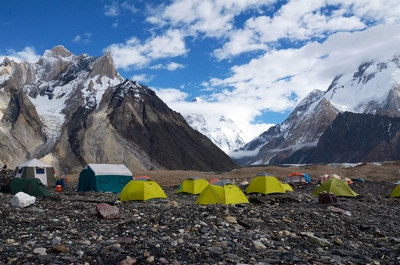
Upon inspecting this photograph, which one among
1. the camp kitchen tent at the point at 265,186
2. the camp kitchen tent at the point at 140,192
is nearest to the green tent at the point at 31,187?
the camp kitchen tent at the point at 140,192

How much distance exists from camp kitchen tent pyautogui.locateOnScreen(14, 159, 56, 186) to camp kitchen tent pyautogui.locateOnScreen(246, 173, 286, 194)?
2191 centimetres

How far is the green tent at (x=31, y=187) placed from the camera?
69.2 ft

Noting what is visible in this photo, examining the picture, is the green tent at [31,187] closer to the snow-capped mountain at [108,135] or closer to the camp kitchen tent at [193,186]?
the camp kitchen tent at [193,186]

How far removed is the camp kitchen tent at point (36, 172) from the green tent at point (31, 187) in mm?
14576

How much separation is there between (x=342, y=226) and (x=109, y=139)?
360 ft

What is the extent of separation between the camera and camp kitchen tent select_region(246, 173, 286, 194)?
83.5 feet

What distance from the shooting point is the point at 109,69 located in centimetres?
19438

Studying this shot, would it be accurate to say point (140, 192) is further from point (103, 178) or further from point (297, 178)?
point (297, 178)

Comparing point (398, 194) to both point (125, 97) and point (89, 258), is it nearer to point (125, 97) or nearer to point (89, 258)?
point (89, 258)

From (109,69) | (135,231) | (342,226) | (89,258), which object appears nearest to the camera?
(89,258)

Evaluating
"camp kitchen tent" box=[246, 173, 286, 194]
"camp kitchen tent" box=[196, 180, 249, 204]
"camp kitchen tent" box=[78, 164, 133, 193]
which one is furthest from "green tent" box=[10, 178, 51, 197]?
"camp kitchen tent" box=[246, 173, 286, 194]

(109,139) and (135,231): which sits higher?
→ (109,139)

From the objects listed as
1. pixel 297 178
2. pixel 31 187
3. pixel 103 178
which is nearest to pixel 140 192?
pixel 31 187

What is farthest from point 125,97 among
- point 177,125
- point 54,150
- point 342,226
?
point 342,226
